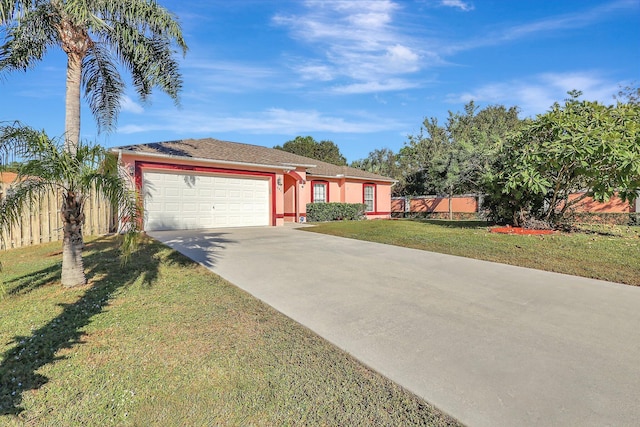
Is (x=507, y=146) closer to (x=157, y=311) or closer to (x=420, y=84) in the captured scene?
(x=420, y=84)

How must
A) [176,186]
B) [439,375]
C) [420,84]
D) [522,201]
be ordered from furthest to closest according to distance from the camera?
[420,84] → [176,186] → [522,201] → [439,375]

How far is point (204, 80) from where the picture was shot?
11.8 m

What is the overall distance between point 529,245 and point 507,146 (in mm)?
4283

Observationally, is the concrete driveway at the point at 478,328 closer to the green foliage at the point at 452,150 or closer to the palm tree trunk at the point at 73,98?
the palm tree trunk at the point at 73,98

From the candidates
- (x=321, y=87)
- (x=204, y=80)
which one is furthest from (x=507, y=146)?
(x=204, y=80)

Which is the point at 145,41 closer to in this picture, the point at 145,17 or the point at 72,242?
the point at 145,17

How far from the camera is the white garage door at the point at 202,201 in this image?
41.0 ft

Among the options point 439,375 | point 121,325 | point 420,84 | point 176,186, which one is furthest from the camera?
point 420,84

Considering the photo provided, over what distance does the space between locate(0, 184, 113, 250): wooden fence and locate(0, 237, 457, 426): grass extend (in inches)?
250

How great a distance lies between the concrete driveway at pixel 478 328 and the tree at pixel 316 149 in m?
33.7

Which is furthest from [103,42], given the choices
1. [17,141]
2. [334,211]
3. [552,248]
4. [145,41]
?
[334,211]

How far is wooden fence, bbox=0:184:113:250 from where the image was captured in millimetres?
9938

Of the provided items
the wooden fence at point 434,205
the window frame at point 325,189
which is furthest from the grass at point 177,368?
the wooden fence at point 434,205

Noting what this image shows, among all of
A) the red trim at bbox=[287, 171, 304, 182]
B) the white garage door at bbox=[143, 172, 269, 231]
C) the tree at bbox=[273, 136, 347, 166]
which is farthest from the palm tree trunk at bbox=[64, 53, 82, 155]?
the tree at bbox=[273, 136, 347, 166]
